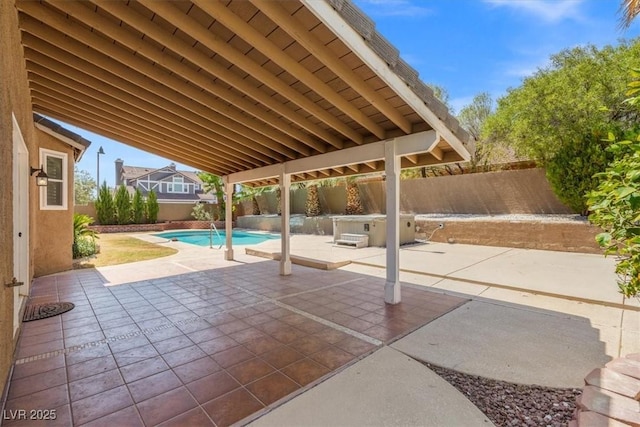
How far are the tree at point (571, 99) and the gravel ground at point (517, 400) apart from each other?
928 centimetres

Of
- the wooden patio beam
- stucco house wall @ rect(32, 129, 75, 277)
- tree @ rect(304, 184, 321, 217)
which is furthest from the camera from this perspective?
tree @ rect(304, 184, 321, 217)

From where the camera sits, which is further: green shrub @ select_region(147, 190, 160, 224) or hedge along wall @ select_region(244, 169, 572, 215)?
green shrub @ select_region(147, 190, 160, 224)

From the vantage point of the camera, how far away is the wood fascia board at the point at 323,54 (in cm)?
274

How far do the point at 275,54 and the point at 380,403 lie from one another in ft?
11.4

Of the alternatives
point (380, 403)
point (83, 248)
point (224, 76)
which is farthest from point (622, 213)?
point (83, 248)

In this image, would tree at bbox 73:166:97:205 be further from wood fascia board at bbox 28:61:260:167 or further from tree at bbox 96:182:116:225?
wood fascia board at bbox 28:61:260:167

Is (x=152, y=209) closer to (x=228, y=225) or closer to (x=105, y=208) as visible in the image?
(x=105, y=208)

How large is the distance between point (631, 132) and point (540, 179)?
1145cm

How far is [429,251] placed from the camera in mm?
10125

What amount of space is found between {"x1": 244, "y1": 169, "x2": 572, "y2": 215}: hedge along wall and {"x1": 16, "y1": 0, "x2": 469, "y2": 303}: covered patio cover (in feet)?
27.2

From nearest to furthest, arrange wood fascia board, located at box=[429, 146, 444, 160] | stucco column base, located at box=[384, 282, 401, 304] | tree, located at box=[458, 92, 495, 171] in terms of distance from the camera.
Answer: stucco column base, located at box=[384, 282, 401, 304] → wood fascia board, located at box=[429, 146, 444, 160] → tree, located at box=[458, 92, 495, 171]

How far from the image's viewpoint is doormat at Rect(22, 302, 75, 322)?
434cm

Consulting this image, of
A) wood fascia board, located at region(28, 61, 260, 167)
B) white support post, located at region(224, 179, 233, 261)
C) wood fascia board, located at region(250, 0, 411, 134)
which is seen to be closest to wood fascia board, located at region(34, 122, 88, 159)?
wood fascia board, located at region(28, 61, 260, 167)

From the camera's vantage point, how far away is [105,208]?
1795 centimetres
